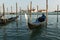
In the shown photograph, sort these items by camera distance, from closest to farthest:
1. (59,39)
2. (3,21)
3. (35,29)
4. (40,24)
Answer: (59,39) → (35,29) → (40,24) → (3,21)

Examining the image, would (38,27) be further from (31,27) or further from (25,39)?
(25,39)

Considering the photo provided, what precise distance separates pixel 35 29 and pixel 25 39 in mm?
4848

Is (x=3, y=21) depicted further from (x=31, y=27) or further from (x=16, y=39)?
(x=16, y=39)

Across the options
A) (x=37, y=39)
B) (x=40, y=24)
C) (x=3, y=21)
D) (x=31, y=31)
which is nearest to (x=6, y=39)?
(x=37, y=39)

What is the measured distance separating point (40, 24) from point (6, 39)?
6.83m

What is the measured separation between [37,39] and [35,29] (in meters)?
4.78

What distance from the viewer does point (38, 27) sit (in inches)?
756

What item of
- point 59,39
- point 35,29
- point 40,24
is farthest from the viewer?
point 40,24

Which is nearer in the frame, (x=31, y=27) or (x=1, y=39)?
(x=1, y=39)

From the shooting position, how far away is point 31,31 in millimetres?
16969

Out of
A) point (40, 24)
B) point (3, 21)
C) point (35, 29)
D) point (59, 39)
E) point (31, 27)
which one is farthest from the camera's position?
point (3, 21)

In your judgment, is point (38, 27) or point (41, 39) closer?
point (41, 39)

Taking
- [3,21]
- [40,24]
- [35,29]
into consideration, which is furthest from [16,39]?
[3,21]

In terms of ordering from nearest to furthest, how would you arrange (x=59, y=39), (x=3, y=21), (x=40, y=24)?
(x=59, y=39) → (x=40, y=24) → (x=3, y=21)
